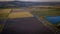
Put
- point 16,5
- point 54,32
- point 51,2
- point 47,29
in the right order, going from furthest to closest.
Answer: point 51,2, point 16,5, point 47,29, point 54,32

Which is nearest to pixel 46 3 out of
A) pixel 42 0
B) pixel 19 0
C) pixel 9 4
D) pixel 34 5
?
pixel 42 0

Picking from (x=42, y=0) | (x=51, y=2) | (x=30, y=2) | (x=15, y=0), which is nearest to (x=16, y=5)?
(x=15, y=0)

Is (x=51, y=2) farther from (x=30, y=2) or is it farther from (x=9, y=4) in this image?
(x=9, y=4)

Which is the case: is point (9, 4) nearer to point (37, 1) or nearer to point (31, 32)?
point (37, 1)

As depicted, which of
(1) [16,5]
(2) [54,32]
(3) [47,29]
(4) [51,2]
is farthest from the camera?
(4) [51,2]

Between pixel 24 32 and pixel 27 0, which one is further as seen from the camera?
pixel 27 0


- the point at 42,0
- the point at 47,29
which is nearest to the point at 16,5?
the point at 42,0

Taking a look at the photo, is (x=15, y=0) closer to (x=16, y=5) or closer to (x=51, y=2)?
(x=16, y=5)
